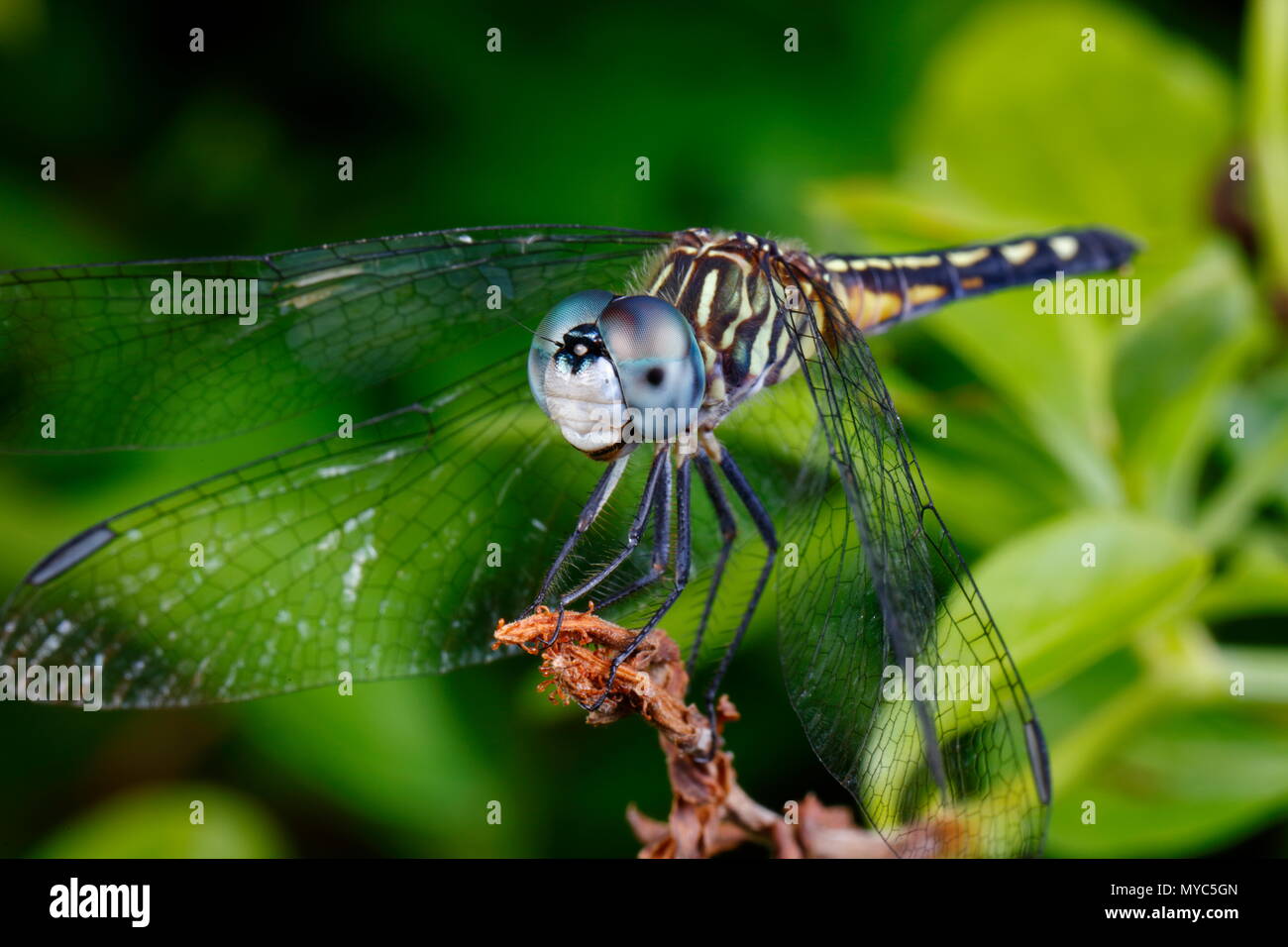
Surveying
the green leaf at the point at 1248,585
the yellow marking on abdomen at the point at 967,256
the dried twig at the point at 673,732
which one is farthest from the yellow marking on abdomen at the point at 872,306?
the dried twig at the point at 673,732

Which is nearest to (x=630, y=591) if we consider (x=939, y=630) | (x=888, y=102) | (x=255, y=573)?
(x=939, y=630)

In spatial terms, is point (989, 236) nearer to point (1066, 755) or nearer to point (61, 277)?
point (1066, 755)

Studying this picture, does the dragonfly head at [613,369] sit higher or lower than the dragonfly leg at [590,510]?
higher

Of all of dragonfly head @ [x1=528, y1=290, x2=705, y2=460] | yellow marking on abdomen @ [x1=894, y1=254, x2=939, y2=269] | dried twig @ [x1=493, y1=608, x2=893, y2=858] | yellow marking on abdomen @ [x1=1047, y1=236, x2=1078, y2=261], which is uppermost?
yellow marking on abdomen @ [x1=1047, y1=236, x2=1078, y2=261]

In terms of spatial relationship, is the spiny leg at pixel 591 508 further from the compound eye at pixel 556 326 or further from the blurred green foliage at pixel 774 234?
the blurred green foliage at pixel 774 234

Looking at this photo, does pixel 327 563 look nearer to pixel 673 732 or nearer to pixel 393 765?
pixel 393 765

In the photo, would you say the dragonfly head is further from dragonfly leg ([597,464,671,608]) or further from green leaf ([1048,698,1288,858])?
green leaf ([1048,698,1288,858])

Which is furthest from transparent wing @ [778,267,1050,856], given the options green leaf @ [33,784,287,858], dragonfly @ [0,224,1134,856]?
green leaf @ [33,784,287,858]
